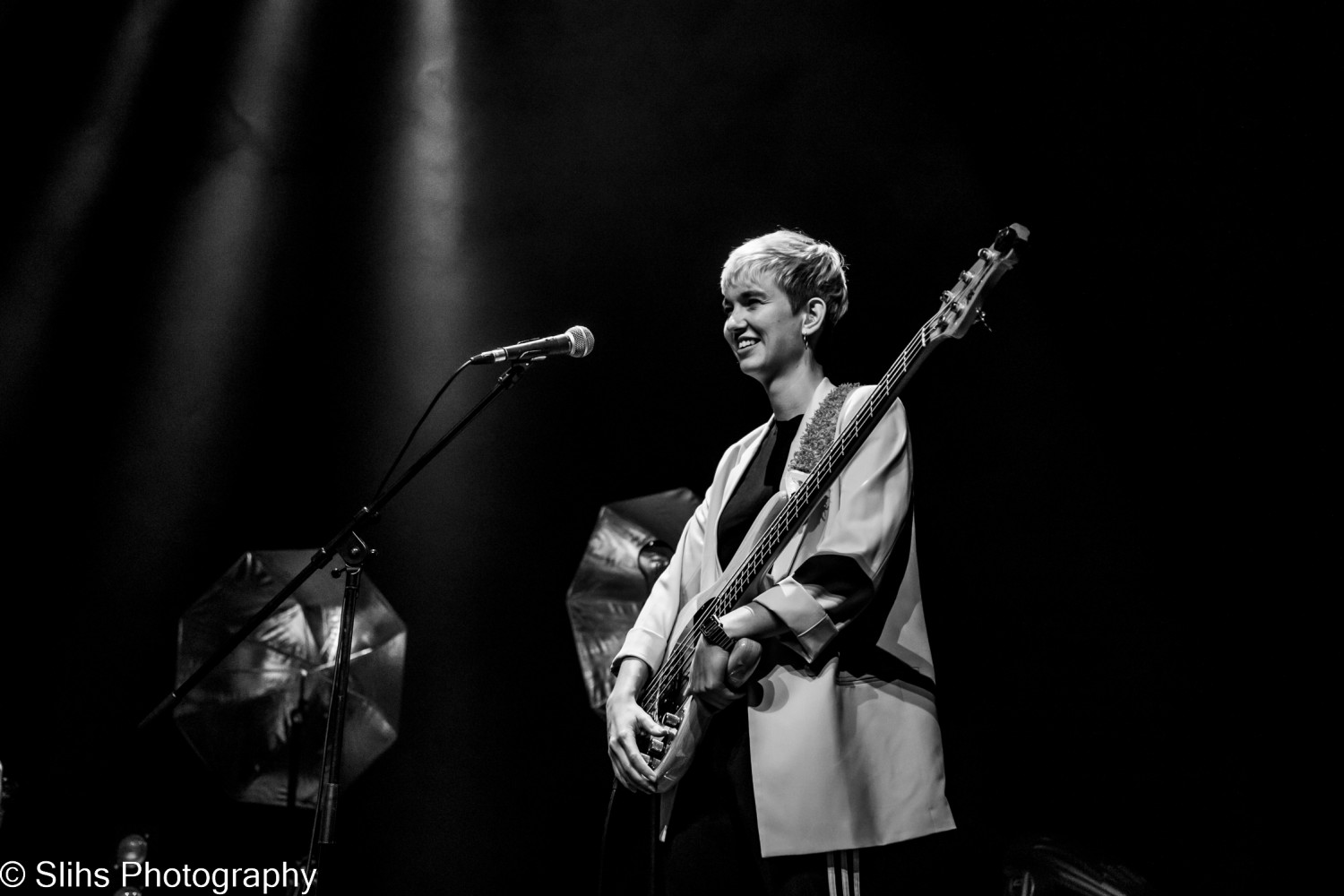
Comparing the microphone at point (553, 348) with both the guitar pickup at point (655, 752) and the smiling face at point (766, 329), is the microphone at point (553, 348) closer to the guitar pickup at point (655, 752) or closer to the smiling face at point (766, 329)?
the smiling face at point (766, 329)

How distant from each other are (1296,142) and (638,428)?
2.20 meters

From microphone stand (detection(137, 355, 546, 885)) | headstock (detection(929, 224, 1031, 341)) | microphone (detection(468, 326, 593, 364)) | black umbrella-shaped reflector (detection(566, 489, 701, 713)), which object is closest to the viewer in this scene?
headstock (detection(929, 224, 1031, 341))

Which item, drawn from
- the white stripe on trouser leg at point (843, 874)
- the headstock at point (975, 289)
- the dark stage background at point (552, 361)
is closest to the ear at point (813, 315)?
the headstock at point (975, 289)

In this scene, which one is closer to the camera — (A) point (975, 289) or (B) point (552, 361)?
(A) point (975, 289)

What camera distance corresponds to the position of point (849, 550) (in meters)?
1.91

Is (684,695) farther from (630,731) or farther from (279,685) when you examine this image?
(279,685)

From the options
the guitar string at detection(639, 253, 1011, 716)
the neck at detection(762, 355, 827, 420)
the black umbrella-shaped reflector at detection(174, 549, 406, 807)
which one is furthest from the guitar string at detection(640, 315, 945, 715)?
the black umbrella-shaped reflector at detection(174, 549, 406, 807)

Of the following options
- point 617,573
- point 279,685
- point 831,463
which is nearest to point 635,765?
point 831,463

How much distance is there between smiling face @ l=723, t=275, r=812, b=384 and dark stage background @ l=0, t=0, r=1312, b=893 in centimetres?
63

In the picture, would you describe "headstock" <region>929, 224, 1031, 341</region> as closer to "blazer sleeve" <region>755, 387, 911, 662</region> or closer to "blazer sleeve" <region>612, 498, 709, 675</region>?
"blazer sleeve" <region>755, 387, 911, 662</region>

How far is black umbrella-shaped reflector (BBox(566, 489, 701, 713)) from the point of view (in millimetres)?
3578

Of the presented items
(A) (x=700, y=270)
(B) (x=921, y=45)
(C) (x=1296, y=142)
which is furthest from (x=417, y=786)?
(C) (x=1296, y=142)

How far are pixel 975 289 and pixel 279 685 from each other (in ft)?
9.57

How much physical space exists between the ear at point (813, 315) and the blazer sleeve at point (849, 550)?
17.0 inches
